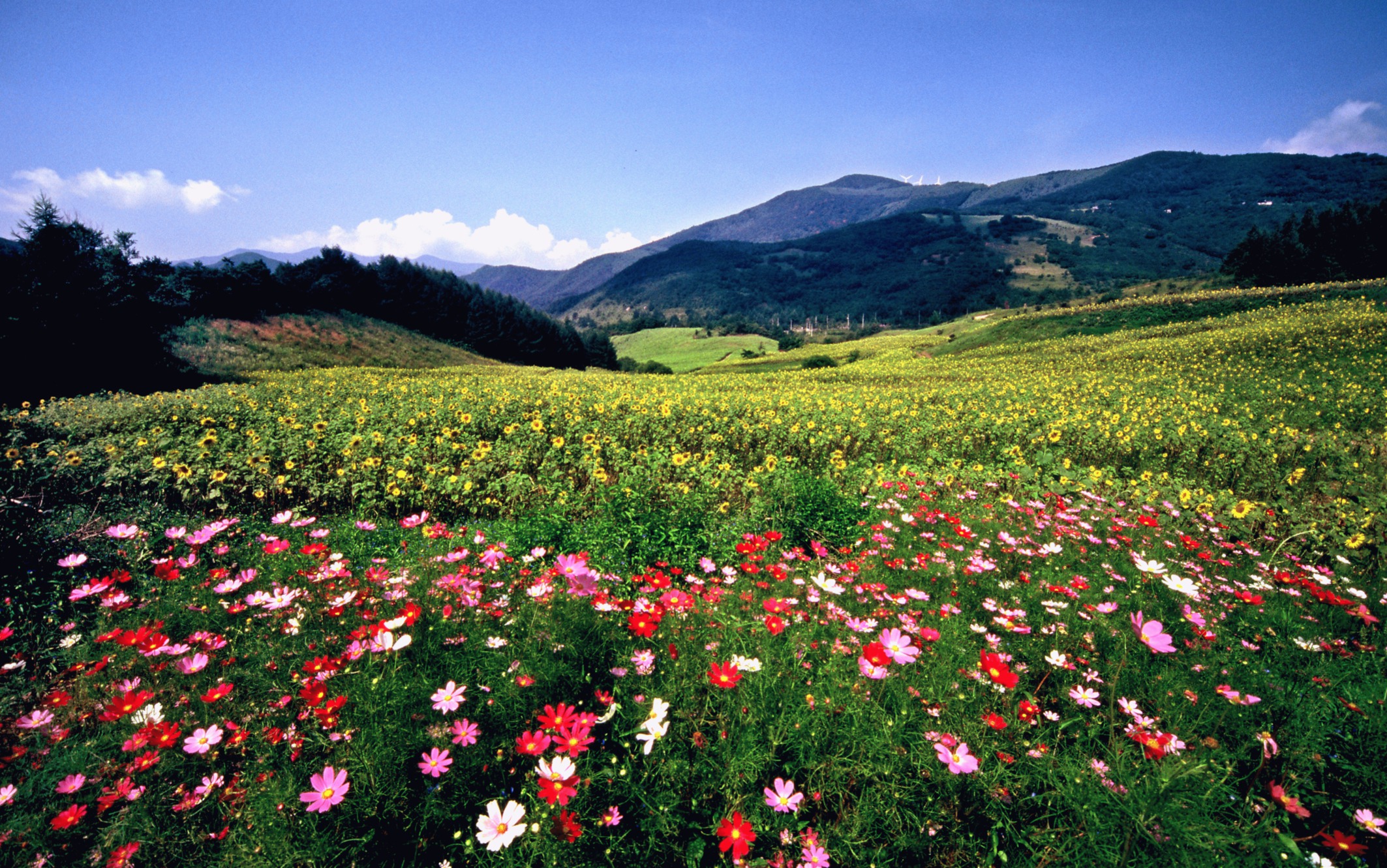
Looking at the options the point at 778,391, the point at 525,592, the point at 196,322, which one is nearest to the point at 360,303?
the point at 196,322

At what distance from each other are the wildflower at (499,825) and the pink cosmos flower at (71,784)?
157 cm

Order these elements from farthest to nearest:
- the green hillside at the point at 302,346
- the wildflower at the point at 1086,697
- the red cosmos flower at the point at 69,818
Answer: the green hillside at the point at 302,346 → the wildflower at the point at 1086,697 → the red cosmos flower at the point at 69,818

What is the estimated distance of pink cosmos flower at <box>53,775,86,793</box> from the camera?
6.41ft

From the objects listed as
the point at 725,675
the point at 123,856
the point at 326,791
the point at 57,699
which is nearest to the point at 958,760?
the point at 725,675

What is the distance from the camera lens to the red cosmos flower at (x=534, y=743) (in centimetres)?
204

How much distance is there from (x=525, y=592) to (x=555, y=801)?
5.85 ft

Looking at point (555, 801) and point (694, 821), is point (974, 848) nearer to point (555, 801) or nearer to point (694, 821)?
point (694, 821)

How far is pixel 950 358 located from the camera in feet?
125

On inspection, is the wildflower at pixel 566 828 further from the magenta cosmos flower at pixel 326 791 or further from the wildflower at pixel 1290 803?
the wildflower at pixel 1290 803

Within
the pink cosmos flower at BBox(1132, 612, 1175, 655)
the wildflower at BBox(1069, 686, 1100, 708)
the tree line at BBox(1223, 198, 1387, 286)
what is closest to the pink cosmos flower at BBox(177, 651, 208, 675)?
the pink cosmos flower at BBox(1132, 612, 1175, 655)

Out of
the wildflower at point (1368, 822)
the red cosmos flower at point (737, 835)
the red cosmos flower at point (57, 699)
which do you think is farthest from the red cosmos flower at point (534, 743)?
the wildflower at point (1368, 822)

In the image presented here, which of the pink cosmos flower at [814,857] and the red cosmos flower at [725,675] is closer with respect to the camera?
the pink cosmos flower at [814,857]

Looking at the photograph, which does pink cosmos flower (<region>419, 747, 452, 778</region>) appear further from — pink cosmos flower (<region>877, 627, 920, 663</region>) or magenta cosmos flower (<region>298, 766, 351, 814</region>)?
pink cosmos flower (<region>877, 627, 920, 663</region>)

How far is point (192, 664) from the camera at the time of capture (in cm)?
253
